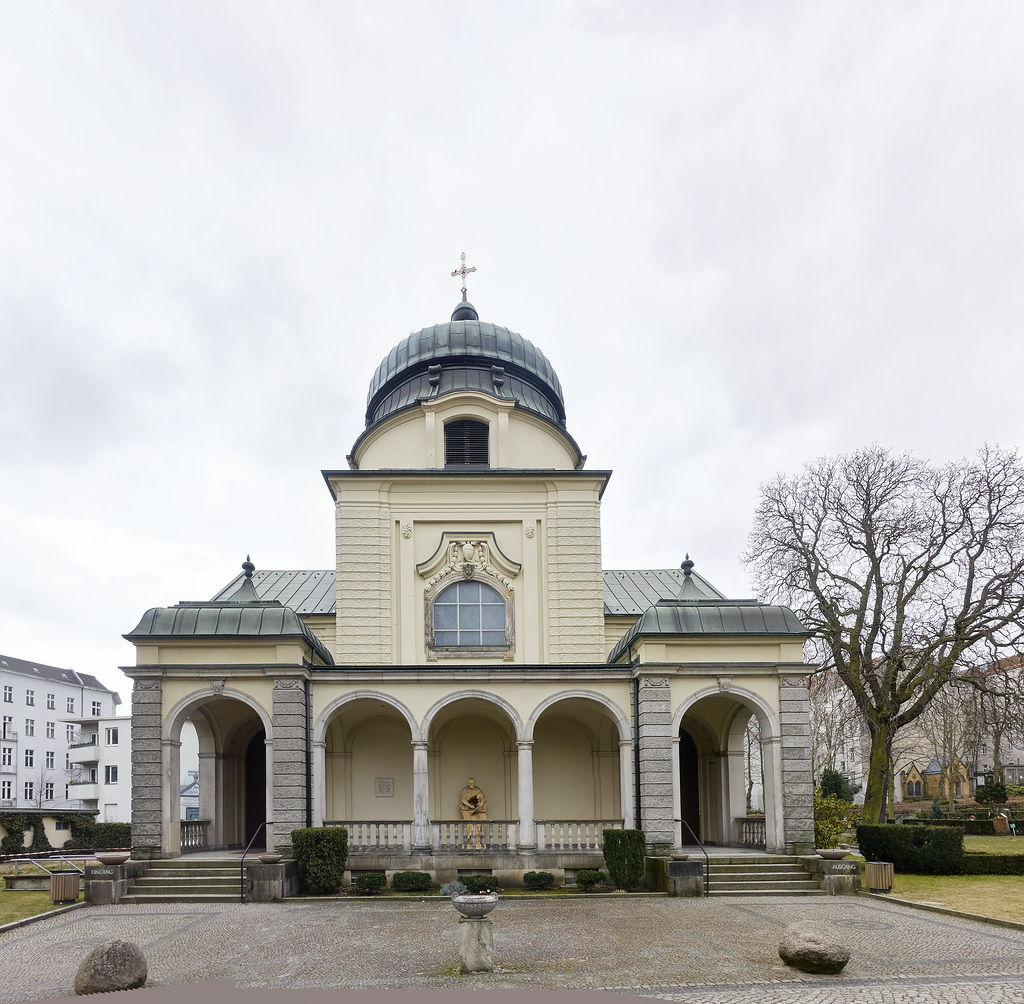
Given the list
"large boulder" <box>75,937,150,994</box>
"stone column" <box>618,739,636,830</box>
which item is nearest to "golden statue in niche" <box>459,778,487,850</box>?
"stone column" <box>618,739,636,830</box>

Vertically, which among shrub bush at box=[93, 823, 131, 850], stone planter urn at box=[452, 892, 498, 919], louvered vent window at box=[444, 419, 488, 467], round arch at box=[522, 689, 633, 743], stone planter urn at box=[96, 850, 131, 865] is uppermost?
louvered vent window at box=[444, 419, 488, 467]

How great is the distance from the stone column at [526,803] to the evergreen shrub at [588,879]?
147 cm

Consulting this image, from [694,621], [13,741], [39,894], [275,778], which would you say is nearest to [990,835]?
[694,621]

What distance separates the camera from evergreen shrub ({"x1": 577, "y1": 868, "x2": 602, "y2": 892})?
1812 centimetres

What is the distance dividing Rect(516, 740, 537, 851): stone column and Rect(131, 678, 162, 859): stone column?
715cm

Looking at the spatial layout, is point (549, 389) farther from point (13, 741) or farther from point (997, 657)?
point (13, 741)

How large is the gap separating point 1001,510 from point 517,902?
629 inches

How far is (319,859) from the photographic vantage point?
17766mm

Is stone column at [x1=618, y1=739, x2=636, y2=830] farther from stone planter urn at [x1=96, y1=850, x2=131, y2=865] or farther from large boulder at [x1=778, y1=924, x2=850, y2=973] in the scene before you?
stone planter urn at [x1=96, y1=850, x2=131, y2=865]

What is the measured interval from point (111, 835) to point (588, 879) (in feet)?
91.6

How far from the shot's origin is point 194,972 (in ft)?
36.5

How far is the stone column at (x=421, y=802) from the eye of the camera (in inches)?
763

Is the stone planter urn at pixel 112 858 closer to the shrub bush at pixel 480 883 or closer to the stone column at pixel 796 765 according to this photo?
the shrub bush at pixel 480 883

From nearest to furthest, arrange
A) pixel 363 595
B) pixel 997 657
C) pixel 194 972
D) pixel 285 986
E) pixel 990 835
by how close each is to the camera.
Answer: pixel 285 986, pixel 194 972, pixel 363 595, pixel 997 657, pixel 990 835
